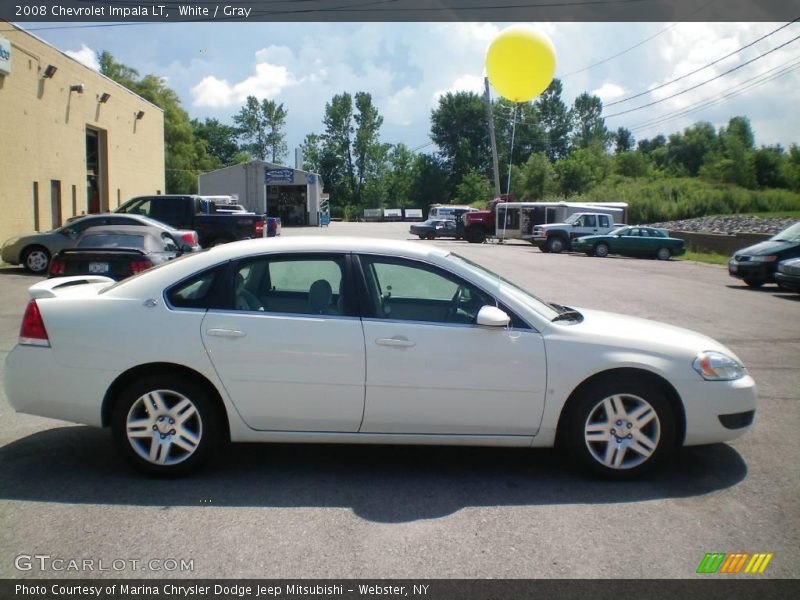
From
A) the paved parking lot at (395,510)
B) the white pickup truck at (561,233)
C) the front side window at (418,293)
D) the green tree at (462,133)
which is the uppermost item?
the green tree at (462,133)

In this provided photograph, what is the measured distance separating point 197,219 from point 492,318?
62.4 feet

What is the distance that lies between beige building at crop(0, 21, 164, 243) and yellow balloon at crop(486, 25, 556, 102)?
18543mm

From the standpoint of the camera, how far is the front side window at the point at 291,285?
481cm

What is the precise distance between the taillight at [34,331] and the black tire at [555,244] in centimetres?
3140

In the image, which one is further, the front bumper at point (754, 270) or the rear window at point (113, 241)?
the front bumper at point (754, 270)

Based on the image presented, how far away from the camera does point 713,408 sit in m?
4.76

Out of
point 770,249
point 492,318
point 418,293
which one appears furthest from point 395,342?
point 770,249

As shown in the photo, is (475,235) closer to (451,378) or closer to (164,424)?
(451,378)

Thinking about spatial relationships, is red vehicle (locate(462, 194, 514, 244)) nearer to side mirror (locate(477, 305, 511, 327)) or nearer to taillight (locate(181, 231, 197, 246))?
taillight (locate(181, 231, 197, 246))

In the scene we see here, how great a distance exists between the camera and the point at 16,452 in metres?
5.14

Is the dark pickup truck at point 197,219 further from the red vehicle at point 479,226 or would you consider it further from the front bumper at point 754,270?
the red vehicle at point 479,226

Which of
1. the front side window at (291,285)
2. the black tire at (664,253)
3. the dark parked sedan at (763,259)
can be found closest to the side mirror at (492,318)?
the front side window at (291,285)

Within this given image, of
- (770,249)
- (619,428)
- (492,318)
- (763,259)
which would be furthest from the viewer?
(770,249)

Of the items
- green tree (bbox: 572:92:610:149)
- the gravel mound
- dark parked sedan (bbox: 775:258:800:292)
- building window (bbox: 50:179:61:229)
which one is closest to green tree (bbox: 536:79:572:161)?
green tree (bbox: 572:92:610:149)
